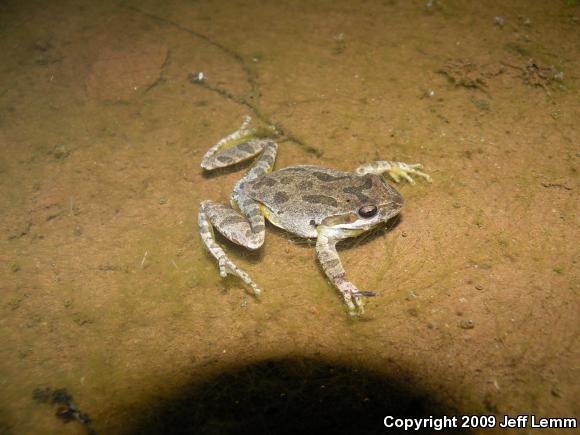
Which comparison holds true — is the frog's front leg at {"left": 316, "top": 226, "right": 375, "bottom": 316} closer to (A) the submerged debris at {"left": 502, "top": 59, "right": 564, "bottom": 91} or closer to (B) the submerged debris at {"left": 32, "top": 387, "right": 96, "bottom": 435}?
(B) the submerged debris at {"left": 32, "top": 387, "right": 96, "bottom": 435}

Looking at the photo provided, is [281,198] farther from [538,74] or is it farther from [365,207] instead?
[538,74]

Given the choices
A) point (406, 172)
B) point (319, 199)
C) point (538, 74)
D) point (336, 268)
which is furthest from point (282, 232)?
point (538, 74)

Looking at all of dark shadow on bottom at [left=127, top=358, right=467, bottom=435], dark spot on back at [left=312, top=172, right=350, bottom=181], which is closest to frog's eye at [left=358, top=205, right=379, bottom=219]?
dark spot on back at [left=312, top=172, right=350, bottom=181]

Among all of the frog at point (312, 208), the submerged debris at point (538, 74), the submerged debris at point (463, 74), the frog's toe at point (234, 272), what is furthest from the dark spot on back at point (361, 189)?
the submerged debris at point (538, 74)

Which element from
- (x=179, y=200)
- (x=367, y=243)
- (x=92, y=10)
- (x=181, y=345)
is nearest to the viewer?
(x=181, y=345)

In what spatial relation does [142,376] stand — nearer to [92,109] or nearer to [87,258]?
[87,258]

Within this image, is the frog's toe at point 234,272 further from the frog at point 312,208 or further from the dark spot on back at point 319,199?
the dark spot on back at point 319,199

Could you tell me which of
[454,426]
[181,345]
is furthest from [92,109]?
[454,426]
